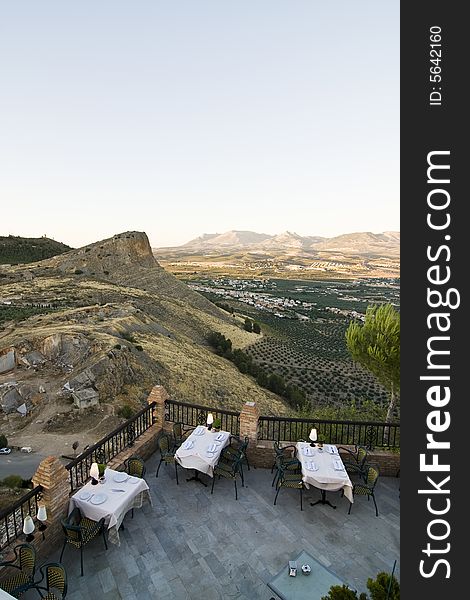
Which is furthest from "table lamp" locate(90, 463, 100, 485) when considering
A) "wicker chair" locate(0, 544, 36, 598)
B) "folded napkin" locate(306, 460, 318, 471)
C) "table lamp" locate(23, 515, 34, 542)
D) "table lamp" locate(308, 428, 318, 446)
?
"table lamp" locate(308, 428, 318, 446)

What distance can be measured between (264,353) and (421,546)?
4395cm

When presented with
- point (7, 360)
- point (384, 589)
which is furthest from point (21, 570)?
point (7, 360)

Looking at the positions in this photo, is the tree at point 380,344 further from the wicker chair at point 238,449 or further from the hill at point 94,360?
the hill at point 94,360

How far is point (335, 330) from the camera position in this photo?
6731 cm

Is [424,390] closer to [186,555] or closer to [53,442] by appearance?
[186,555]

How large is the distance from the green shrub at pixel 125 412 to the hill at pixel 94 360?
30 centimetres

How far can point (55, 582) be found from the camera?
543cm

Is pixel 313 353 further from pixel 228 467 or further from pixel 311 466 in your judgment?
pixel 311 466

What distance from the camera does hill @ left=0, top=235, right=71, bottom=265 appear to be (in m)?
80.1

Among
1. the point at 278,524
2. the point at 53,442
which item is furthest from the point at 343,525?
the point at 53,442

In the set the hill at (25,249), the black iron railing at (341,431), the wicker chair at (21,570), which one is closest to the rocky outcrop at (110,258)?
the hill at (25,249)

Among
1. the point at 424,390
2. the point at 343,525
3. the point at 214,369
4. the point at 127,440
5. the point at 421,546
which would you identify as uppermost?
the point at 424,390

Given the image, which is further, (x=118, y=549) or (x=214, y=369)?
(x=214, y=369)

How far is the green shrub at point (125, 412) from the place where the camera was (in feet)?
62.5
